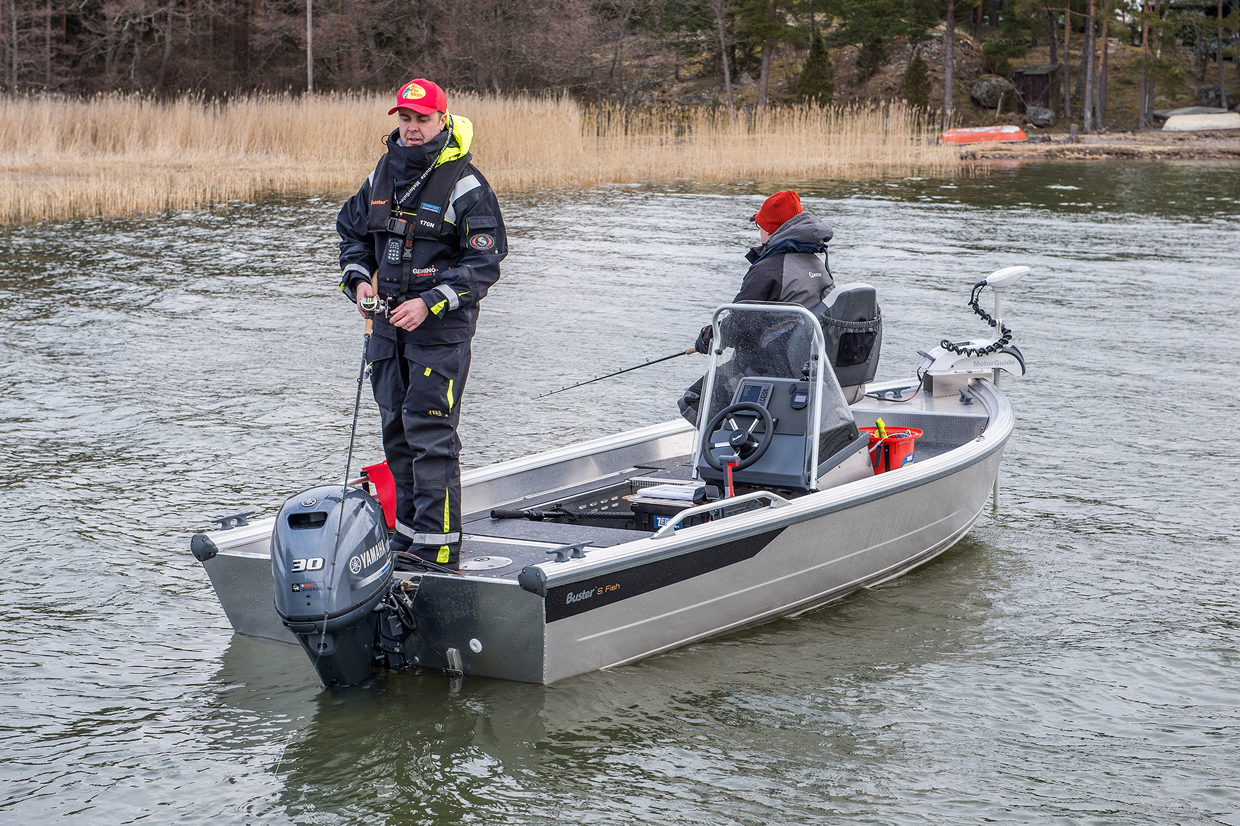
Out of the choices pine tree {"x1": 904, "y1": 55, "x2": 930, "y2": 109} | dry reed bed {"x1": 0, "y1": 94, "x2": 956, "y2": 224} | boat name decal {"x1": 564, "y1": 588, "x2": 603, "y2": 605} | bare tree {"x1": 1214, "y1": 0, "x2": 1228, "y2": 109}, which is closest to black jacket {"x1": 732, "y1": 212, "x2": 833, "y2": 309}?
boat name decal {"x1": 564, "y1": 588, "x2": 603, "y2": 605}

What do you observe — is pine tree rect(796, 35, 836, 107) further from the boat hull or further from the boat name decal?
the boat name decal

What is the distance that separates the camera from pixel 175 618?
5.10m

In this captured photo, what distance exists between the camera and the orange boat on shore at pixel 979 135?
32500mm

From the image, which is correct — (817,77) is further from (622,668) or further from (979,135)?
Result: (622,668)

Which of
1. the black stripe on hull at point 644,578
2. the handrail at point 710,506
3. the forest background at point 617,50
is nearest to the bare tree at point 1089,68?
the forest background at point 617,50

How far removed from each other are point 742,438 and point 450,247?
149cm

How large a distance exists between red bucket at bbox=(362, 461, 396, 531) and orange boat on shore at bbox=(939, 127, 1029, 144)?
2923cm

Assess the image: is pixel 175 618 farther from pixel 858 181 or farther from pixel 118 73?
pixel 118 73

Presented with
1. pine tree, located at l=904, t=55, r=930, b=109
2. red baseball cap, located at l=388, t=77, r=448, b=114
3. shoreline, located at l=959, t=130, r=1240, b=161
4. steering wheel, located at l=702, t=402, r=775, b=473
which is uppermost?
pine tree, located at l=904, t=55, r=930, b=109

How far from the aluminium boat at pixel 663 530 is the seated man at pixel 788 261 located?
12 centimetres

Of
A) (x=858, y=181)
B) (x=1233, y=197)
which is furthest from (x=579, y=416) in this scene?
Answer: (x=1233, y=197)

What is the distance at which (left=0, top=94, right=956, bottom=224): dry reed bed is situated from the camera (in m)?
20.1

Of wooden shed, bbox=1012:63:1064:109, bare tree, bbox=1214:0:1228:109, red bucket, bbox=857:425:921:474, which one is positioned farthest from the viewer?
wooden shed, bbox=1012:63:1064:109

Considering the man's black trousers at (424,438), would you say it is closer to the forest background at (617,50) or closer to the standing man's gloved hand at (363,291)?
the standing man's gloved hand at (363,291)
